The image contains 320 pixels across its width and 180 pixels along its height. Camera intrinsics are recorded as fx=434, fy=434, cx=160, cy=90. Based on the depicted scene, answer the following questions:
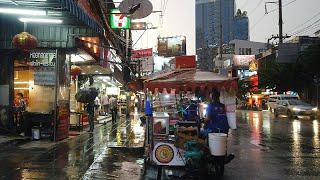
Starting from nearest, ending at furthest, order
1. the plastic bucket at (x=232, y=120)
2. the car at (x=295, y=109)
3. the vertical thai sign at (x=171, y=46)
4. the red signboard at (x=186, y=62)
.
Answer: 1. the plastic bucket at (x=232, y=120)
2. the red signboard at (x=186, y=62)
3. the car at (x=295, y=109)
4. the vertical thai sign at (x=171, y=46)

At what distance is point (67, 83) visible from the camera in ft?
63.6

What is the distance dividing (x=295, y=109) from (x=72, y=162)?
97.3 ft

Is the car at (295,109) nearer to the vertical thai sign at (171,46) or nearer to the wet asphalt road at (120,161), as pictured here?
the vertical thai sign at (171,46)

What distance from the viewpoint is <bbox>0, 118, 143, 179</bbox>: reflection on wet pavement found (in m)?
10.4

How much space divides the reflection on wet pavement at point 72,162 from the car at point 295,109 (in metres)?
24.8

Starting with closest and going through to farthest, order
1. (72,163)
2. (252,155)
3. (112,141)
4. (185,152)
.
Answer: (185,152)
(72,163)
(252,155)
(112,141)

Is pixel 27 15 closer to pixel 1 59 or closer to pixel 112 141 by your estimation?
pixel 1 59

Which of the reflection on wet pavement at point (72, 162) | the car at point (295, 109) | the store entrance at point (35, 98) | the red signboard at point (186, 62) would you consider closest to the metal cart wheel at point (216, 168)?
the reflection on wet pavement at point (72, 162)

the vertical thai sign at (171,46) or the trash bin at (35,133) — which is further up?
the vertical thai sign at (171,46)

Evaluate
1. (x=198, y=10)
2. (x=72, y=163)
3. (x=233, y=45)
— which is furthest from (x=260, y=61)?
(x=198, y=10)

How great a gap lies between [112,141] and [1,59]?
18.9ft

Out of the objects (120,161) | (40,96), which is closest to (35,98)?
(40,96)

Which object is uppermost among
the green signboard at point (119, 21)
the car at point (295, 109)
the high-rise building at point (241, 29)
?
the high-rise building at point (241, 29)

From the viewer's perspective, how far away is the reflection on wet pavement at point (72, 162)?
34.2ft
